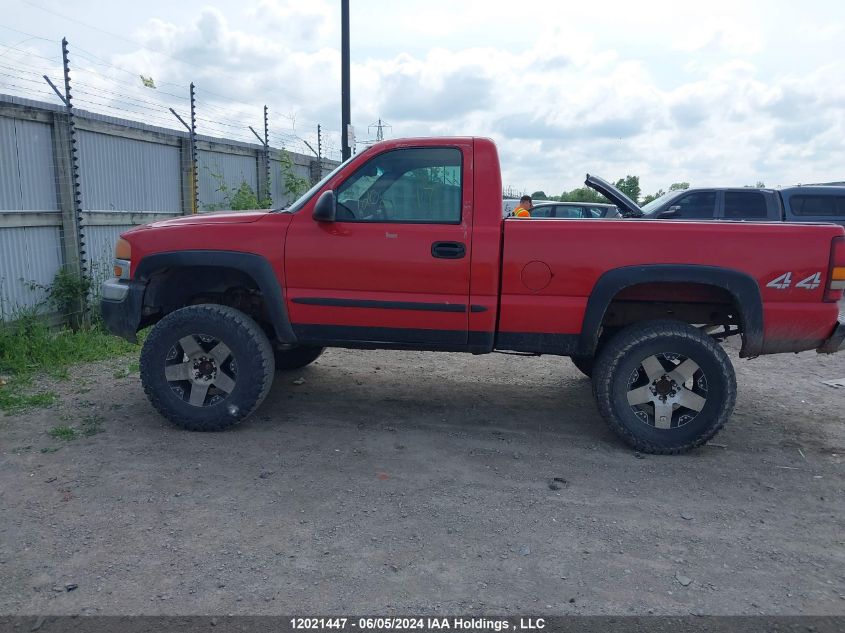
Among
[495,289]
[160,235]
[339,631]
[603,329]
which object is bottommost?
[339,631]

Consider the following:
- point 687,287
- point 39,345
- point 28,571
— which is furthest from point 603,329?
point 39,345

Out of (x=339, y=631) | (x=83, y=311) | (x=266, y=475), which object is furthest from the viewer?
(x=83, y=311)

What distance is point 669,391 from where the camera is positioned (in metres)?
4.59

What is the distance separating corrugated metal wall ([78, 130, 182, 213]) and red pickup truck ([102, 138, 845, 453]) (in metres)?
3.66

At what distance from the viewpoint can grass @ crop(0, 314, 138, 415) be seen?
18.2ft

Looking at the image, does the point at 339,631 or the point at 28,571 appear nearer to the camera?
the point at 339,631

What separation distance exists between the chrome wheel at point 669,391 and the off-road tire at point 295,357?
9.85 ft

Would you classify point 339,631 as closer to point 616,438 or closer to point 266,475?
point 266,475

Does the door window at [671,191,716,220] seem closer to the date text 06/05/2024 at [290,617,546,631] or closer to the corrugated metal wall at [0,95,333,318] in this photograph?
the corrugated metal wall at [0,95,333,318]

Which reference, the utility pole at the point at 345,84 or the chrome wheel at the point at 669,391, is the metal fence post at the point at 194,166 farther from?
the chrome wheel at the point at 669,391

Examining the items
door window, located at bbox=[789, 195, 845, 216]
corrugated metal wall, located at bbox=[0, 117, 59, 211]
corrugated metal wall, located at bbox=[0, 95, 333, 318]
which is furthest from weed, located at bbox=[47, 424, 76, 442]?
door window, located at bbox=[789, 195, 845, 216]

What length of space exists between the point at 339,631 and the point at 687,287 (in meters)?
3.21

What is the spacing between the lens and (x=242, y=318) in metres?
4.78

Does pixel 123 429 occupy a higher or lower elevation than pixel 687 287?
lower
